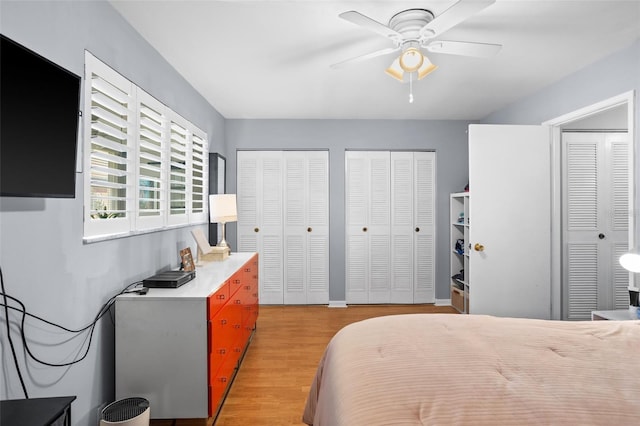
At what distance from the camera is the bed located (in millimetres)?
1057

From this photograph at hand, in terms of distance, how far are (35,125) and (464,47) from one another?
7.46 feet

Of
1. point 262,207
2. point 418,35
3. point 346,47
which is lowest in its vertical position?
point 262,207

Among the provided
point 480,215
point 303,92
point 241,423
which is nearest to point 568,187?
point 480,215

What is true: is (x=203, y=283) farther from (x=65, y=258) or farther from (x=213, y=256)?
(x=213, y=256)

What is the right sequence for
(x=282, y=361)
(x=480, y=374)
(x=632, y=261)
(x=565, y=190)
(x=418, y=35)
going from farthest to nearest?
1. (x=565, y=190)
2. (x=282, y=361)
3. (x=632, y=261)
4. (x=418, y=35)
5. (x=480, y=374)

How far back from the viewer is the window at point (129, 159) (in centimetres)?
193

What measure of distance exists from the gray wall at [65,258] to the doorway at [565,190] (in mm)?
3563

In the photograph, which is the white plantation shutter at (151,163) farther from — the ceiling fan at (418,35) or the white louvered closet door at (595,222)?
the white louvered closet door at (595,222)

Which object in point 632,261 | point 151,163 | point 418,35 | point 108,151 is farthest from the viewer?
point 151,163

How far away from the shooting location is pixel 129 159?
2.27m

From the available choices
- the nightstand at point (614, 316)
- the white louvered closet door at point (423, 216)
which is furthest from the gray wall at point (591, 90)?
the white louvered closet door at point (423, 216)

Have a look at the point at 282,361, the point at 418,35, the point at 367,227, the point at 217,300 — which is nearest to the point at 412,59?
the point at 418,35

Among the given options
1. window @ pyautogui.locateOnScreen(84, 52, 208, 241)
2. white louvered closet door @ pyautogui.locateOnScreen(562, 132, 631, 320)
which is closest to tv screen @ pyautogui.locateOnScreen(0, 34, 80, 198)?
window @ pyautogui.locateOnScreen(84, 52, 208, 241)

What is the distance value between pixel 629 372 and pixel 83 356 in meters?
2.39
